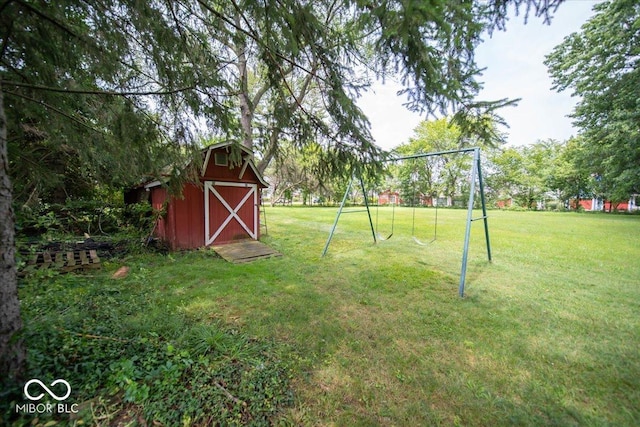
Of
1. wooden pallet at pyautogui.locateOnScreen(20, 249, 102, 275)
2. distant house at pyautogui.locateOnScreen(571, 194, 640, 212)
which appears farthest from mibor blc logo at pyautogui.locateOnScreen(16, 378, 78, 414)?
distant house at pyautogui.locateOnScreen(571, 194, 640, 212)

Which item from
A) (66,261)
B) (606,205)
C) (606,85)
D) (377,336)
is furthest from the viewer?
(606,205)

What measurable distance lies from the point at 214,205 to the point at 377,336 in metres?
5.78

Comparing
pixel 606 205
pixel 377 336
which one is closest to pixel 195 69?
pixel 377 336

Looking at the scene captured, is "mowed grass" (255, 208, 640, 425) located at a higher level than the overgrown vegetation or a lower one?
lower

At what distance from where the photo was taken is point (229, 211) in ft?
23.5

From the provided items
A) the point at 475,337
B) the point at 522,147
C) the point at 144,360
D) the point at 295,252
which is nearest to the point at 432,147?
the point at 522,147

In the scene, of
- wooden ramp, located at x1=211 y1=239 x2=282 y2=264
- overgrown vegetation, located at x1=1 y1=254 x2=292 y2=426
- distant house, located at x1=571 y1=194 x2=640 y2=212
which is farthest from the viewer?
distant house, located at x1=571 y1=194 x2=640 y2=212

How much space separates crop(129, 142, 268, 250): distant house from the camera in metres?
6.42

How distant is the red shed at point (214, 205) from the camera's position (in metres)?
6.42

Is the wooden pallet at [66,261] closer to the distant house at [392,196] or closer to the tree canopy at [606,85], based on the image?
the distant house at [392,196]

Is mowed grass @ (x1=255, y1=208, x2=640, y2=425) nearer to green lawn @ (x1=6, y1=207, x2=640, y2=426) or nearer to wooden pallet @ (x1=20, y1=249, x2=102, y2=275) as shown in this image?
green lawn @ (x1=6, y1=207, x2=640, y2=426)

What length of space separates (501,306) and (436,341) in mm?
1583

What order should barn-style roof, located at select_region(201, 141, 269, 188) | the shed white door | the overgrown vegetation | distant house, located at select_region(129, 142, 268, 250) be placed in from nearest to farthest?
the overgrown vegetation
barn-style roof, located at select_region(201, 141, 269, 188)
distant house, located at select_region(129, 142, 268, 250)
the shed white door

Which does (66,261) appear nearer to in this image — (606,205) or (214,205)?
(214,205)
